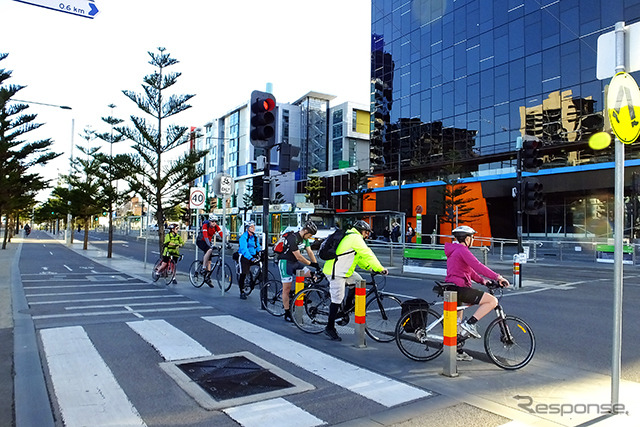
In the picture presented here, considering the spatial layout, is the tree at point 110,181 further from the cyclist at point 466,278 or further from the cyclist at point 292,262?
the cyclist at point 466,278

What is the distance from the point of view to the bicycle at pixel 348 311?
7.12 meters

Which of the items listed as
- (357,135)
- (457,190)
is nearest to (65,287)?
(457,190)

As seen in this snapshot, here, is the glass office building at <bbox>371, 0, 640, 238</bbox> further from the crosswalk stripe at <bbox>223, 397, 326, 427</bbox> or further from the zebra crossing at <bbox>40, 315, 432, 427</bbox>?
the crosswalk stripe at <bbox>223, 397, 326, 427</bbox>

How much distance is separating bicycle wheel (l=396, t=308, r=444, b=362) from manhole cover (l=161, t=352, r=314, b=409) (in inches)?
64.1

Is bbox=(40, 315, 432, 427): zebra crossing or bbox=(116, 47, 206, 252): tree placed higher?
bbox=(116, 47, 206, 252): tree

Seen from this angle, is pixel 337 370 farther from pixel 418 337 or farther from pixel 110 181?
pixel 110 181

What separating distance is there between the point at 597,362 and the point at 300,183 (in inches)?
2489

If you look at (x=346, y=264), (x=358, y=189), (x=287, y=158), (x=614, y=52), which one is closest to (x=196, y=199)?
(x=287, y=158)

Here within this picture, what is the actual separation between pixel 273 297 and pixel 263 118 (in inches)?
138

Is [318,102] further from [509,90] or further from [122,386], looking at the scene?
[122,386]

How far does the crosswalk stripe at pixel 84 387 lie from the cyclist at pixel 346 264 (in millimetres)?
3037

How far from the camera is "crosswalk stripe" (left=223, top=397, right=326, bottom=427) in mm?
4040

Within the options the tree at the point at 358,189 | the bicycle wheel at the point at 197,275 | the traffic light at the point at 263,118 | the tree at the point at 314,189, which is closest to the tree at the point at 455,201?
the tree at the point at 358,189

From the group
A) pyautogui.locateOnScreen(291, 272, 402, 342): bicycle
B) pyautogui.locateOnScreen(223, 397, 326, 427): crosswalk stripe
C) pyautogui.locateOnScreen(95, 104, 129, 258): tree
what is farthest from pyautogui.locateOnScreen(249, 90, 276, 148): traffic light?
pyautogui.locateOnScreen(95, 104, 129, 258): tree
